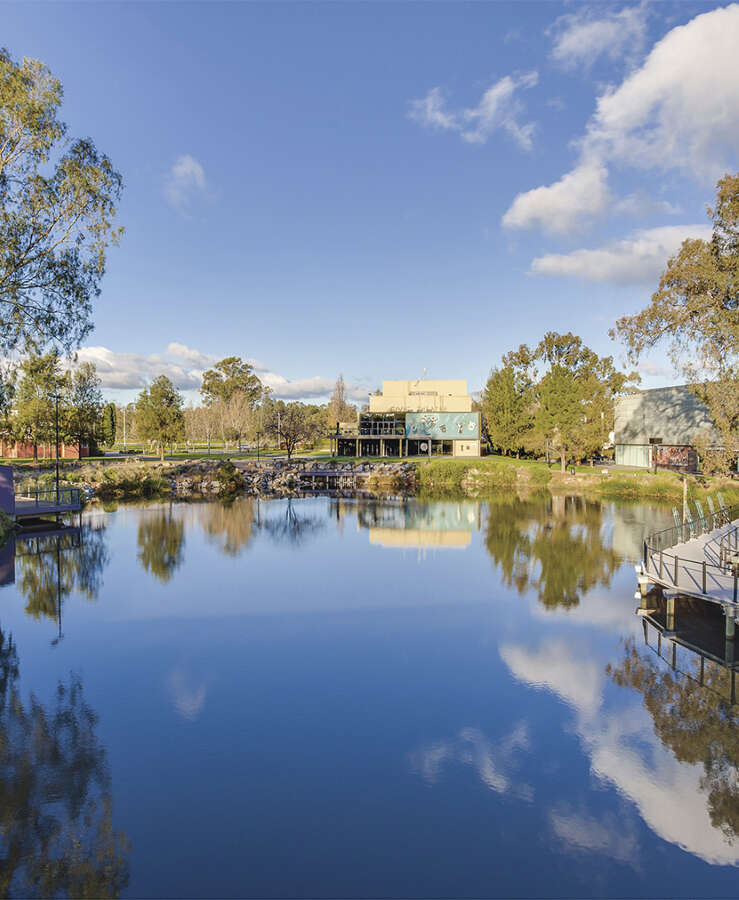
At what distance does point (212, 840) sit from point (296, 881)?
3.80 ft

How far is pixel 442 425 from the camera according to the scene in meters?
68.3

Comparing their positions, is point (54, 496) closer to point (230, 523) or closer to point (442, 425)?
point (230, 523)

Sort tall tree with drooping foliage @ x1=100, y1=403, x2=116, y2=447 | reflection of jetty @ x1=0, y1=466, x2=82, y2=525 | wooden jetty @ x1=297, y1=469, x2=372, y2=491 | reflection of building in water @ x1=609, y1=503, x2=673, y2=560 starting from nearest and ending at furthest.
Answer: reflection of building in water @ x1=609, y1=503, x2=673, y2=560, reflection of jetty @ x1=0, y1=466, x2=82, y2=525, wooden jetty @ x1=297, y1=469, x2=372, y2=491, tall tree with drooping foliage @ x1=100, y1=403, x2=116, y2=447

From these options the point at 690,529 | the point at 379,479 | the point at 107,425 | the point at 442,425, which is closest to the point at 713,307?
the point at 690,529

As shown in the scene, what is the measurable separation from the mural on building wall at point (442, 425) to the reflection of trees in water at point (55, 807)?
2350 inches

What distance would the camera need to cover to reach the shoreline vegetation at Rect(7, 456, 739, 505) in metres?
42.9

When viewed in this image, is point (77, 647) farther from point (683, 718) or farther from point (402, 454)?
point (402, 454)

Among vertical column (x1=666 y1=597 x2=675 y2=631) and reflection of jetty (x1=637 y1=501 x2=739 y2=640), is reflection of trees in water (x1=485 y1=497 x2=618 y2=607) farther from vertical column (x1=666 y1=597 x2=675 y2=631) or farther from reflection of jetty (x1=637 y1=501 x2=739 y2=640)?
vertical column (x1=666 y1=597 x2=675 y2=631)

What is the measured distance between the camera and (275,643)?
13047 millimetres

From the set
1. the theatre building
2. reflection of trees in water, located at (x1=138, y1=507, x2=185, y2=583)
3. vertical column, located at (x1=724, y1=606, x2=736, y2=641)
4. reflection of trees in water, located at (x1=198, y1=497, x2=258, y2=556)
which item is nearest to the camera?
vertical column, located at (x1=724, y1=606, x2=736, y2=641)

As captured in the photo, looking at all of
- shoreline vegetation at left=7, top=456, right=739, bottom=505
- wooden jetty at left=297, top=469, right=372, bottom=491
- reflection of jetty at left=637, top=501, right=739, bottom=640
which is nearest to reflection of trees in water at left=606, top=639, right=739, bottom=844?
reflection of jetty at left=637, top=501, right=739, bottom=640

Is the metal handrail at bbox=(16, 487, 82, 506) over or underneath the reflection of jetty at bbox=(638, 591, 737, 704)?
over

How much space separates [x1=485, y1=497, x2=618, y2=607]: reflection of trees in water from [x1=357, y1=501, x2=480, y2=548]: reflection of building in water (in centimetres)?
130

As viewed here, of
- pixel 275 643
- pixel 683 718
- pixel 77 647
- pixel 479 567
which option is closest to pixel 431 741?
pixel 683 718
